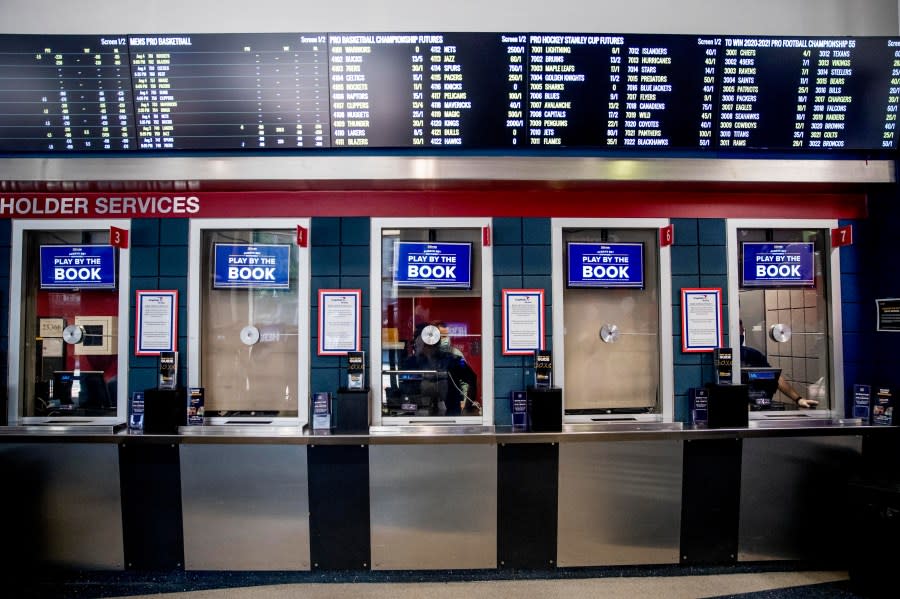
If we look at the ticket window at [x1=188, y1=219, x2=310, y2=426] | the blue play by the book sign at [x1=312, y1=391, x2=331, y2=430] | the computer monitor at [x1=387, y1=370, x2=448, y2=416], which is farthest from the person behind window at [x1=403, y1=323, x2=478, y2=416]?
the ticket window at [x1=188, y1=219, x2=310, y2=426]

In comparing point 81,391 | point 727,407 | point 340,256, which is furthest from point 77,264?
point 727,407

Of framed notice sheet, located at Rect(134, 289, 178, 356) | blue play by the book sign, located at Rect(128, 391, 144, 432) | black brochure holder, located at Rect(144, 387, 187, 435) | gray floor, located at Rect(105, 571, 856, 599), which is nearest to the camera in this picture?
gray floor, located at Rect(105, 571, 856, 599)

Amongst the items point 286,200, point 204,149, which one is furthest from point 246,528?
point 204,149

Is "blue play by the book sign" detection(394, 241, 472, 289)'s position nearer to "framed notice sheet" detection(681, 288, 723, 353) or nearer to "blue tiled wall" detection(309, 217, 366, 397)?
"blue tiled wall" detection(309, 217, 366, 397)

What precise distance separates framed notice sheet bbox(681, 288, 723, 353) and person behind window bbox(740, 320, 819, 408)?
268 millimetres

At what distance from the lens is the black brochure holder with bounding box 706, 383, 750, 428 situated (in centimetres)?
292

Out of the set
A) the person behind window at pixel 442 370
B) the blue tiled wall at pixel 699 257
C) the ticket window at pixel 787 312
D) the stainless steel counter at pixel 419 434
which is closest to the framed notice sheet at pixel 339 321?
the person behind window at pixel 442 370

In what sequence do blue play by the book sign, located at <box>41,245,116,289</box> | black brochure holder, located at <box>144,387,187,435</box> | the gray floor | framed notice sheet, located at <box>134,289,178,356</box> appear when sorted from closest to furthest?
the gray floor
black brochure holder, located at <box>144,387,187,435</box>
framed notice sheet, located at <box>134,289,178,356</box>
blue play by the book sign, located at <box>41,245,116,289</box>

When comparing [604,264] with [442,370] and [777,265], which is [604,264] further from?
[442,370]

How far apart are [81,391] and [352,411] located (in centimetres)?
195

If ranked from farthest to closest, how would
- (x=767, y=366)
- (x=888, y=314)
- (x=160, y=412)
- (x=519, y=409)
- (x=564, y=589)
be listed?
(x=767, y=366) → (x=888, y=314) → (x=519, y=409) → (x=160, y=412) → (x=564, y=589)

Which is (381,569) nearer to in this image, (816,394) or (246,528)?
(246,528)

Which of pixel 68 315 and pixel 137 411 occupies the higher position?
pixel 68 315

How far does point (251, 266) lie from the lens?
3148mm
